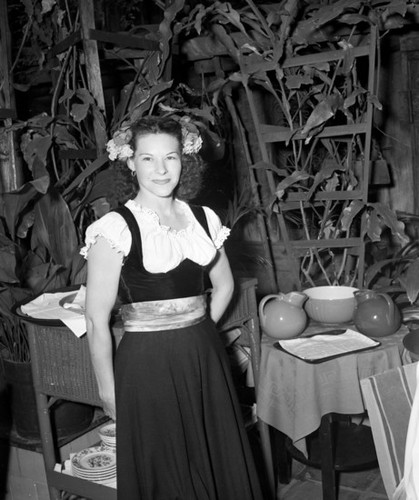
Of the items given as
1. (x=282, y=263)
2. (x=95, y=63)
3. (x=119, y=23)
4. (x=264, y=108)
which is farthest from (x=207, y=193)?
(x=119, y=23)

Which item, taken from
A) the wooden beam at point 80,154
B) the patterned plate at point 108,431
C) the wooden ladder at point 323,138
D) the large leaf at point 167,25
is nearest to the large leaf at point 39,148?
the wooden beam at point 80,154

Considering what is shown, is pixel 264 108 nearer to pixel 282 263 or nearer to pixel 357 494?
pixel 282 263

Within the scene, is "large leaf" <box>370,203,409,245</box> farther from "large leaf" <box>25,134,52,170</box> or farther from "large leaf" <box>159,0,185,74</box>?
"large leaf" <box>25,134,52,170</box>

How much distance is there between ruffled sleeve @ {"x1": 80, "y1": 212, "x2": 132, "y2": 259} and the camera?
1879 millimetres

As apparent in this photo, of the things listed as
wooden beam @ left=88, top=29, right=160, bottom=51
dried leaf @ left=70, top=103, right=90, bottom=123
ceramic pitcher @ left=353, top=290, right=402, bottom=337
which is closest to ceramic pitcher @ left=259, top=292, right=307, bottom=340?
ceramic pitcher @ left=353, top=290, right=402, bottom=337

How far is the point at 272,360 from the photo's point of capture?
2422 millimetres

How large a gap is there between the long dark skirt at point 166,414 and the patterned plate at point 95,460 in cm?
40

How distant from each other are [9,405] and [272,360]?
1.24 m

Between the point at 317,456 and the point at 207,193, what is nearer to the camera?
the point at 317,456

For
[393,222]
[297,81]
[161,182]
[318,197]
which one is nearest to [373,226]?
[393,222]

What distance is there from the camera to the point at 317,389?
2326 millimetres

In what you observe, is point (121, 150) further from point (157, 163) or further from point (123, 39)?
point (123, 39)

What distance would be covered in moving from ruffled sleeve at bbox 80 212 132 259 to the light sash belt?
17 centimetres

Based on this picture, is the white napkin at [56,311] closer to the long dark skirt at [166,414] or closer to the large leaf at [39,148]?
the long dark skirt at [166,414]
